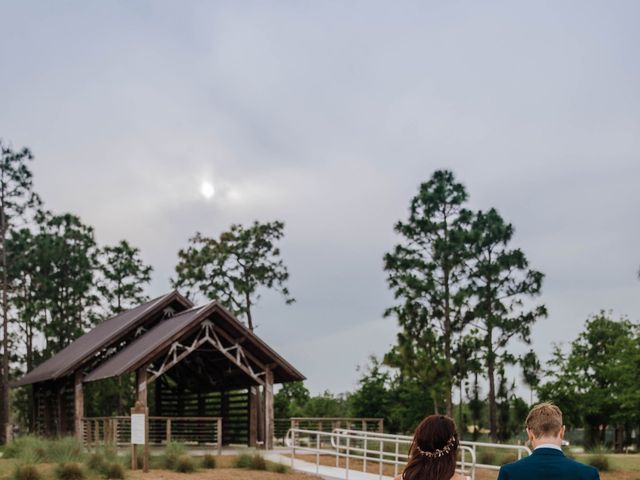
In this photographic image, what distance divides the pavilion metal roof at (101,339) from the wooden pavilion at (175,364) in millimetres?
32

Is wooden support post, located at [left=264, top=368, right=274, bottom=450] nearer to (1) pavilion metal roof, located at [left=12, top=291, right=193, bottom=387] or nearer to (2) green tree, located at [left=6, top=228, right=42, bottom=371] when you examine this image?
(1) pavilion metal roof, located at [left=12, top=291, right=193, bottom=387]

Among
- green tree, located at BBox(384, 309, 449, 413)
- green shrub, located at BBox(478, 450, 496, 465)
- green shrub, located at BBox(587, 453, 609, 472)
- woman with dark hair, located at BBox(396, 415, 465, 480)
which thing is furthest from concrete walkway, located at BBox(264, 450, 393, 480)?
woman with dark hair, located at BBox(396, 415, 465, 480)

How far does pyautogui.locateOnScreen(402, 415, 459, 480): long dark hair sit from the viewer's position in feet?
14.8

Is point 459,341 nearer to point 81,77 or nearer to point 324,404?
point 324,404

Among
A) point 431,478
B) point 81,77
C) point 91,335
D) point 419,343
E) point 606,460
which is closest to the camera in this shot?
point 431,478

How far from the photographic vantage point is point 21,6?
20109 millimetres

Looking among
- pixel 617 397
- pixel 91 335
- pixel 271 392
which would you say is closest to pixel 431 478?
pixel 271 392

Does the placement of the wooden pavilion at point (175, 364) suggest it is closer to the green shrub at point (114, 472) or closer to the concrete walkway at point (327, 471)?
the concrete walkway at point (327, 471)

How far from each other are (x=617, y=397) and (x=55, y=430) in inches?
881

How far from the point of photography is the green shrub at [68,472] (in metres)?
17.8

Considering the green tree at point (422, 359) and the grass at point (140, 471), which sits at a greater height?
A: the green tree at point (422, 359)

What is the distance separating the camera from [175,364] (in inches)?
1183

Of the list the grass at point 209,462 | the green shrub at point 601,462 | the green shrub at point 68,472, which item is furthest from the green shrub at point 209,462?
the green shrub at point 601,462

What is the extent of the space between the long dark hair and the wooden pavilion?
20893 mm
